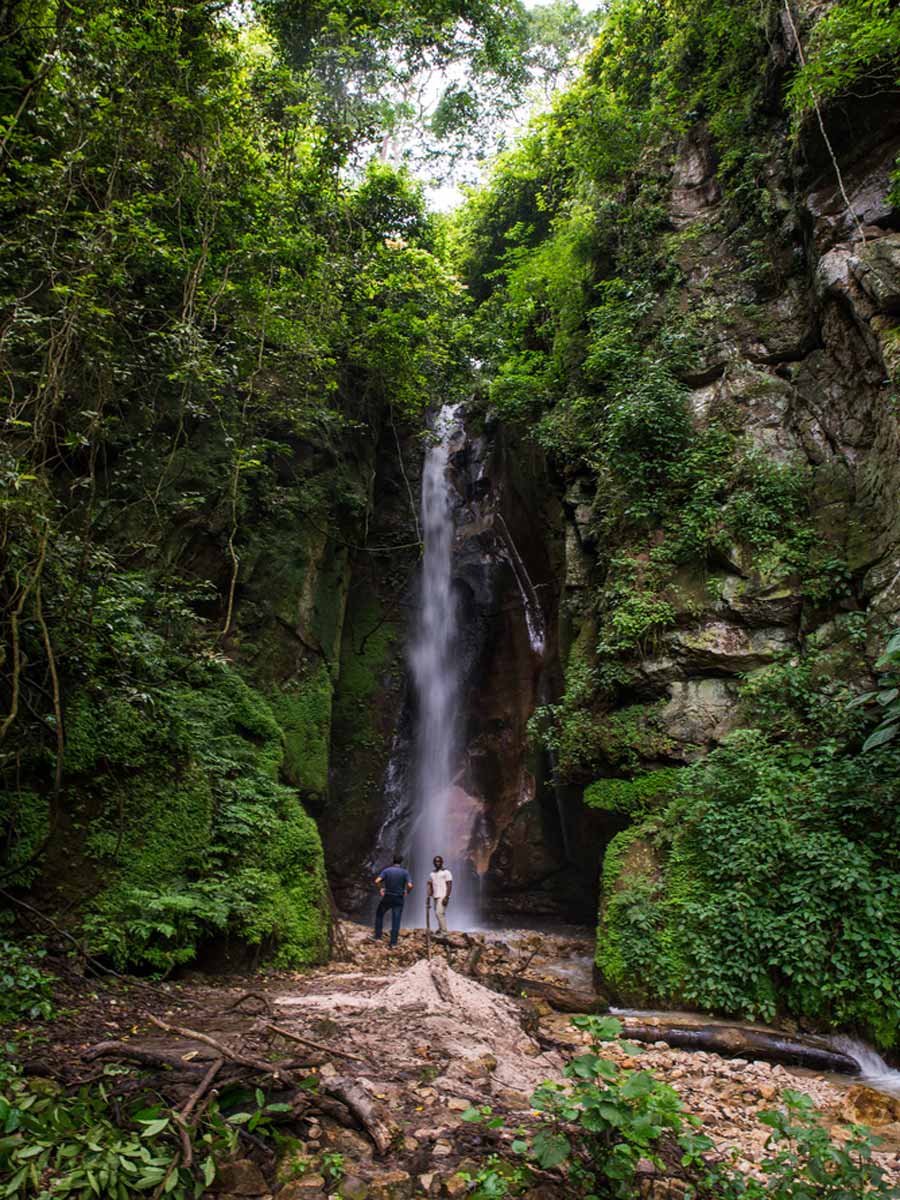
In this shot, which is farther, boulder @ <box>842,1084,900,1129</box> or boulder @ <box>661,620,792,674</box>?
boulder @ <box>661,620,792,674</box>

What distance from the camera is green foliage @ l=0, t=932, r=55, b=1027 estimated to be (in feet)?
13.5

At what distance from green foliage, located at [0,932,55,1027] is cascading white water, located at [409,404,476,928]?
9244 mm

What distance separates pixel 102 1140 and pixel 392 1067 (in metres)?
1.85

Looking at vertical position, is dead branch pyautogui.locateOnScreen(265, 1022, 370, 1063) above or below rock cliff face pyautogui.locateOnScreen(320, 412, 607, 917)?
below

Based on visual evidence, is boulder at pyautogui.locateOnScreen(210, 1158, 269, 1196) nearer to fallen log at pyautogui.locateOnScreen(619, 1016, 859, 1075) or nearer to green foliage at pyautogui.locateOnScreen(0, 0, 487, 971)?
green foliage at pyautogui.locateOnScreen(0, 0, 487, 971)

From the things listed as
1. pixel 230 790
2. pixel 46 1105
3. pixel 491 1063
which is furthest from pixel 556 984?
pixel 46 1105

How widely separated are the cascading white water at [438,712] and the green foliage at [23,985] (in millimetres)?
9244

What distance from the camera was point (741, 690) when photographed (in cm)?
820

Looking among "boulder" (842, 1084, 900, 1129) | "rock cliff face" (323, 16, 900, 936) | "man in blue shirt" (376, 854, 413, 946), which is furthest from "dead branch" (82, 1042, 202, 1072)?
"rock cliff face" (323, 16, 900, 936)

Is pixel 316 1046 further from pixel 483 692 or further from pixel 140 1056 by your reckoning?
pixel 483 692

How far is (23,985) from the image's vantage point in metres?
4.35

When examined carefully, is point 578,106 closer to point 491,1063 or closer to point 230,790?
point 230,790

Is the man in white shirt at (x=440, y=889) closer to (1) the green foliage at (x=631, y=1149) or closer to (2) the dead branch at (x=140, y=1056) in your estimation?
(2) the dead branch at (x=140, y=1056)

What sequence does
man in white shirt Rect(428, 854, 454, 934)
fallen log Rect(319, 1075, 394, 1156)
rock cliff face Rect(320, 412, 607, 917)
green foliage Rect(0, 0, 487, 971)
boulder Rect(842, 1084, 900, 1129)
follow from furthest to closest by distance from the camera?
rock cliff face Rect(320, 412, 607, 917)
man in white shirt Rect(428, 854, 454, 934)
green foliage Rect(0, 0, 487, 971)
boulder Rect(842, 1084, 900, 1129)
fallen log Rect(319, 1075, 394, 1156)
